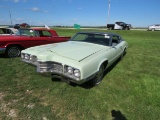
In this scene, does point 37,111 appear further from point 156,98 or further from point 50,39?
point 50,39

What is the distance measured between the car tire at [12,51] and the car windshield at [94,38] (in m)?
2.73

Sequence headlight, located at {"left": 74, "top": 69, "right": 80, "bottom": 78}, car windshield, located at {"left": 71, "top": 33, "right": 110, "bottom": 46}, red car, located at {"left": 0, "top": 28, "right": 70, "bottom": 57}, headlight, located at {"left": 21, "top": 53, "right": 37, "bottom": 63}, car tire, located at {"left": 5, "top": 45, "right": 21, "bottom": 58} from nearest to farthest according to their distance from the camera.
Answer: headlight, located at {"left": 74, "top": 69, "right": 80, "bottom": 78} → headlight, located at {"left": 21, "top": 53, "right": 37, "bottom": 63} → car windshield, located at {"left": 71, "top": 33, "right": 110, "bottom": 46} → red car, located at {"left": 0, "top": 28, "right": 70, "bottom": 57} → car tire, located at {"left": 5, "top": 45, "right": 21, "bottom": 58}

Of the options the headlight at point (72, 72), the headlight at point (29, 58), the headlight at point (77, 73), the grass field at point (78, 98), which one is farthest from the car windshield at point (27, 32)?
the headlight at point (77, 73)

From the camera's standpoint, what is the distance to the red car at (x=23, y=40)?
6219mm

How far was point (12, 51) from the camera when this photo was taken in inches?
257

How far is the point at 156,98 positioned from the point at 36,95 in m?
2.83

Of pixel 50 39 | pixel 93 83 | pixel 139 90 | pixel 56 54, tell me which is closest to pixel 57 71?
pixel 56 54

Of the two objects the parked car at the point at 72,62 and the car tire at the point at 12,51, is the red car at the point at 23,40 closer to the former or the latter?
the car tire at the point at 12,51

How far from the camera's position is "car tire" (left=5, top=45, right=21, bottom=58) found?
6.39m

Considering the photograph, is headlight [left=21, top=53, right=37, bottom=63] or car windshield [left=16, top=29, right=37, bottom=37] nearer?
headlight [left=21, top=53, right=37, bottom=63]

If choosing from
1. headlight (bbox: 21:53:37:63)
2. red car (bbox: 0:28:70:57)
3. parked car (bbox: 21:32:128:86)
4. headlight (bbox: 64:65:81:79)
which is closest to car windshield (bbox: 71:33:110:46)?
parked car (bbox: 21:32:128:86)

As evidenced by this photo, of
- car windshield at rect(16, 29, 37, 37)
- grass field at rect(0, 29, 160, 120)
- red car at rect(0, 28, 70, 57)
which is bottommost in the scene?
grass field at rect(0, 29, 160, 120)

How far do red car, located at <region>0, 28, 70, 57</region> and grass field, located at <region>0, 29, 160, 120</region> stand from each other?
150cm

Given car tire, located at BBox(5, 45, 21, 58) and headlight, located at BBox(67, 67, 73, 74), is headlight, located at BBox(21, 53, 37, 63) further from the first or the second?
car tire, located at BBox(5, 45, 21, 58)
